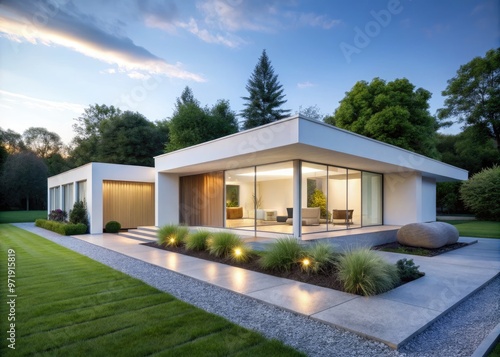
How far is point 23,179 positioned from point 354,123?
113 feet

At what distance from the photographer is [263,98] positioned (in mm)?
Answer: 29375

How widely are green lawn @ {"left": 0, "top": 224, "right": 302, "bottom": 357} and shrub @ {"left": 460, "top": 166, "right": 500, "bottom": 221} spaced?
74.3ft

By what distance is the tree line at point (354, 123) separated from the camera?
2188 cm

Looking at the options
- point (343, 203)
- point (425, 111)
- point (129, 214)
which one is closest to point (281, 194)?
point (343, 203)

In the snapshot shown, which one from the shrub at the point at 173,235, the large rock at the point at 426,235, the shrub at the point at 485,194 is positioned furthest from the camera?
the shrub at the point at 485,194

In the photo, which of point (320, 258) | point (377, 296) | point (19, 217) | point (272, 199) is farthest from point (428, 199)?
point (19, 217)

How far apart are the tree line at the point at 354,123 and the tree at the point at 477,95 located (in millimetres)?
66

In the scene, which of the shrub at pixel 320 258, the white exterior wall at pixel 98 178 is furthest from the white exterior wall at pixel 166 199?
the shrub at pixel 320 258

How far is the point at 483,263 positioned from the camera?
7352 mm

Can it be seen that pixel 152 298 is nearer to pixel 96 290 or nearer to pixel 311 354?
pixel 96 290

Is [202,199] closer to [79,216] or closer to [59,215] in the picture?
[79,216]

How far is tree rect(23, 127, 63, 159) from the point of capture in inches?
1574

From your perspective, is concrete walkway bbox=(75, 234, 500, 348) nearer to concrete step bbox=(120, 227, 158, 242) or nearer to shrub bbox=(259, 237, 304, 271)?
shrub bbox=(259, 237, 304, 271)

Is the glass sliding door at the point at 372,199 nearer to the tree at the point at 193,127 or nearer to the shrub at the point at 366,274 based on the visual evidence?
the shrub at the point at 366,274
